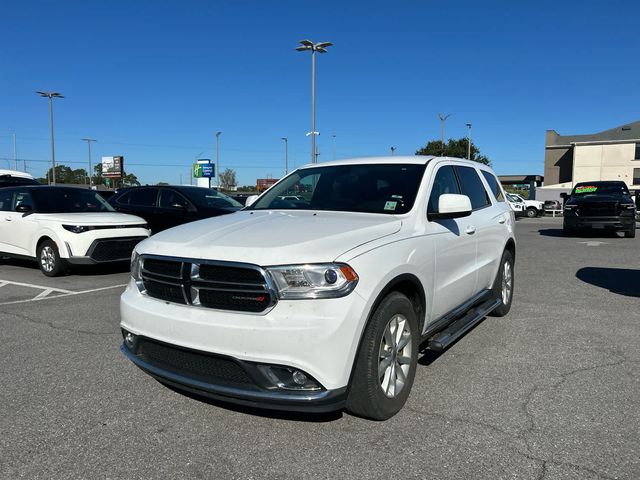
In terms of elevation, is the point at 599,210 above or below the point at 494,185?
below

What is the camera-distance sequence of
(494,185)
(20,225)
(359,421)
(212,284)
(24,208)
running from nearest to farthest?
(212,284)
(359,421)
(494,185)
(24,208)
(20,225)

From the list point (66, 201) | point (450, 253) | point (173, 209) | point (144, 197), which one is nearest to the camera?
point (450, 253)

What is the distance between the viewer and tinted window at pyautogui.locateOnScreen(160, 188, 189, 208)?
440 inches

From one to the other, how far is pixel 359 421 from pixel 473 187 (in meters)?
2.99

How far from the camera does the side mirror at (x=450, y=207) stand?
376 cm

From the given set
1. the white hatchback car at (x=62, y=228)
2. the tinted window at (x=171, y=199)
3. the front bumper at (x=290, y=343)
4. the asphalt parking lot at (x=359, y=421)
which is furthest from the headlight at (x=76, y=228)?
the front bumper at (x=290, y=343)

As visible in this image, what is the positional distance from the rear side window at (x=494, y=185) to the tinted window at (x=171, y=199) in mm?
7026

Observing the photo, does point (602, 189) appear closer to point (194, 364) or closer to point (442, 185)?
point (442, 185)

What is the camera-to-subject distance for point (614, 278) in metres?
8.41

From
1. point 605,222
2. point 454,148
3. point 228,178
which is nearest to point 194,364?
point 605,222

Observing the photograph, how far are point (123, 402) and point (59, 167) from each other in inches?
4900

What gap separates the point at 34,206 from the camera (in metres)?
9.20

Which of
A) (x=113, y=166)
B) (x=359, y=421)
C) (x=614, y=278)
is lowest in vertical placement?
(x=359, y=421)

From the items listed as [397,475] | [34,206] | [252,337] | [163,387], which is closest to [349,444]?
[397,475]
